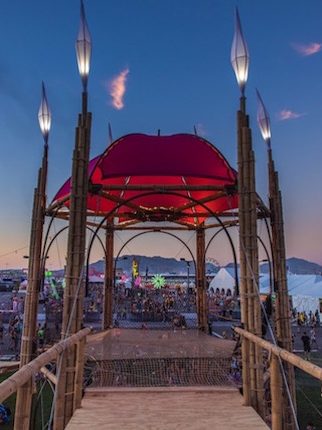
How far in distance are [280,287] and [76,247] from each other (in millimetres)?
4640

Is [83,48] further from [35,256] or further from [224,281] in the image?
[224,281]

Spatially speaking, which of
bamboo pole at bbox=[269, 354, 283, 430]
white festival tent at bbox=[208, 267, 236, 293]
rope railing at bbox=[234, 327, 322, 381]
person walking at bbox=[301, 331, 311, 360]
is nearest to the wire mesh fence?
bamboo pole at bbox=[269, 354, 283, 430]

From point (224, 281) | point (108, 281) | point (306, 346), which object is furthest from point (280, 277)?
point (224, 281)

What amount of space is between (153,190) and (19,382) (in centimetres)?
517

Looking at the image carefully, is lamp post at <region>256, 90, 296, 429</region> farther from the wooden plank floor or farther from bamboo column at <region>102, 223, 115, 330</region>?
bamboo column at <region>102, 223, 115, 330</region>

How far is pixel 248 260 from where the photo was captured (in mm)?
5883

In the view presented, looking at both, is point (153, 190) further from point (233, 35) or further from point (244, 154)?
point (233, 35)

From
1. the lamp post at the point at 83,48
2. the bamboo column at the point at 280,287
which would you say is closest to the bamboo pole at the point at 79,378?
the bamboo column at the point at 280,287

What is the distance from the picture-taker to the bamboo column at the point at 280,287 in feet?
24.8

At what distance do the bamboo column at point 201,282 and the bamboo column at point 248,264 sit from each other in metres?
6.47

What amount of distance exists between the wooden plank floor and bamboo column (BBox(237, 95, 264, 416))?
1.13 ft

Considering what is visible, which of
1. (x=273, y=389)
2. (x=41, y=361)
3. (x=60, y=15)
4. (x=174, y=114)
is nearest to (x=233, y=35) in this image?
(x=273, y=389)

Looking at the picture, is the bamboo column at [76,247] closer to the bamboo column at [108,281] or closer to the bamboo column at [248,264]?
the bamboo column at [248,264]

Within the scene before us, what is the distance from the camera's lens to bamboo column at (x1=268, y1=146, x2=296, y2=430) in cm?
755
